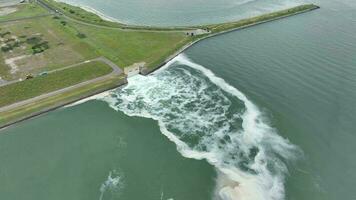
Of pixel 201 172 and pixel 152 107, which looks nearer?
pixel 201 172

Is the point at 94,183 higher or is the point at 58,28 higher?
the point at 58,28

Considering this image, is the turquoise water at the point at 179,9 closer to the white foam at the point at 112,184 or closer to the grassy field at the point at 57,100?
the grassy field at the point at 57,100

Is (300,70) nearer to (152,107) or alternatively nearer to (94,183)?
(152,107)

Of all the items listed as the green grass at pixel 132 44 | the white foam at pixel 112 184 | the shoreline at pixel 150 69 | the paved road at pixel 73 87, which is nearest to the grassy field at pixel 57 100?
the shoreline at pixel 150 69

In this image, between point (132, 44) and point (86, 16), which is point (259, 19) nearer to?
point (132, 44)

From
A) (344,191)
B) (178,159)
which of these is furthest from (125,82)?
(344,191)

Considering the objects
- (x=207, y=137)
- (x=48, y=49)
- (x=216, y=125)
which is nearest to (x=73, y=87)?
(x=48, y=49)
